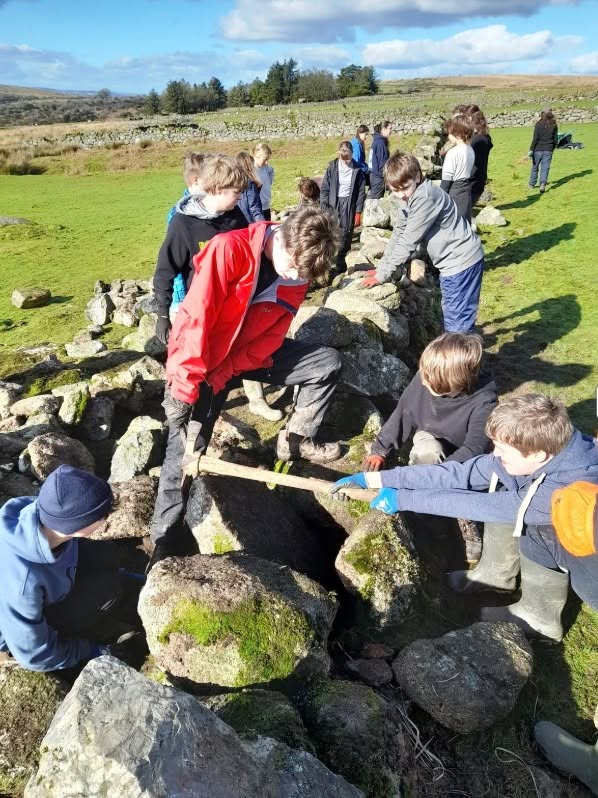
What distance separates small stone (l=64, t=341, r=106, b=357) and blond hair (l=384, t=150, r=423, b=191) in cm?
464

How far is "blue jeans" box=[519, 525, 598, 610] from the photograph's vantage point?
350 centimetres

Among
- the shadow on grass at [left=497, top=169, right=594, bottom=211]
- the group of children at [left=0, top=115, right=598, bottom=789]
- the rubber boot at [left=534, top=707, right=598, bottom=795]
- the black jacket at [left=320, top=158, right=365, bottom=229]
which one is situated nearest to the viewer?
the group of children at [left=0, top=115, right=598, bottom=789]

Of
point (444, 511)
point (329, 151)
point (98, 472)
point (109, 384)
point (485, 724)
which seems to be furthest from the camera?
point (329, 151)

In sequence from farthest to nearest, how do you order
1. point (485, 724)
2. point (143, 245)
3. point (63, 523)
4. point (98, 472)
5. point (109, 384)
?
point (143, 245)
point (109, 384)
point (98, 472)
point (485, 724)
point (63, 523)

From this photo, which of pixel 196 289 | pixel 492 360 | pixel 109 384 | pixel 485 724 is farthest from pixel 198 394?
pixel 492 360

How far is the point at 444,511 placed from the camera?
13.0 feet

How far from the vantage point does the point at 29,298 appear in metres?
10.4

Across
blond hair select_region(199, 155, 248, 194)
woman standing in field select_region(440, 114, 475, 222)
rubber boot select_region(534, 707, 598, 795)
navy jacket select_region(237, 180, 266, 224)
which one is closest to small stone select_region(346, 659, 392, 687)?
rubber boot select_region(534, 707, 598, 795)

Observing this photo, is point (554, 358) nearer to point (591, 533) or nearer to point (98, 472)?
point (591, 533)

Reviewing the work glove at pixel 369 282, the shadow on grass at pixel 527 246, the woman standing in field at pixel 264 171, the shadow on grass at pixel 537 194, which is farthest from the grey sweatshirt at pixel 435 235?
the shadow on grass at pixel 537 194

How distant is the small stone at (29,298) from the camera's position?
10406 millimetres

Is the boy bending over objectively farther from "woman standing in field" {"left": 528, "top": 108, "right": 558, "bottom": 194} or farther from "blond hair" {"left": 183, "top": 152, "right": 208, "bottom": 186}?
"woman standing in field" {"left": 528, "top": 108, "right": 558, "bottom": 194}

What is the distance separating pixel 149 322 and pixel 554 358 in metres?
5.84

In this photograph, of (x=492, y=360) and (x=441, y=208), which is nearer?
(x=441, y=208)
